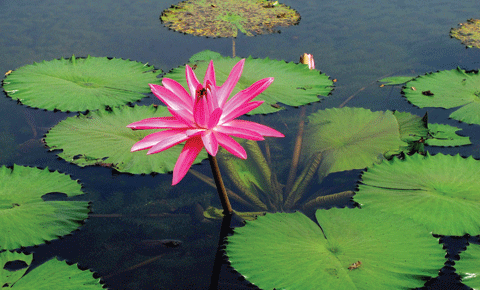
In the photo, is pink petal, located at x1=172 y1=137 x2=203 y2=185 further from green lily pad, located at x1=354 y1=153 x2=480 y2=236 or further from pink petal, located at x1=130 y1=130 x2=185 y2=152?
green lily pad, located at x1=354 y1=153 x2=480 y2=236

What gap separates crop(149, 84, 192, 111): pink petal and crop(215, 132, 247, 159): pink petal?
19 cm

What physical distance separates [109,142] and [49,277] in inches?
40.6

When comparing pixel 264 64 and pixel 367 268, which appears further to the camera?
pixel 264 64

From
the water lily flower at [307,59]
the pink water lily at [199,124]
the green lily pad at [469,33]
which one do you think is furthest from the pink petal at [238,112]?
the green lily pad at [469,33]

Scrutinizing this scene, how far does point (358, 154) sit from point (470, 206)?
2.24ft

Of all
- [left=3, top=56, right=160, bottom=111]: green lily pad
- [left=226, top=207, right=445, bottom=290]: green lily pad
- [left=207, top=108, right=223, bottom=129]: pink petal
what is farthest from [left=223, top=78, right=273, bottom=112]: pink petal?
[left=3, top=56, right=160, bottom=111]: green lily pad

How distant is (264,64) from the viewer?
350cm

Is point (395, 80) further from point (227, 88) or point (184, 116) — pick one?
point (184, 116)

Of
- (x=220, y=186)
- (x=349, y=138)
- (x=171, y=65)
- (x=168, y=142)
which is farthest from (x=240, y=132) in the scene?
(x=171, y=65)

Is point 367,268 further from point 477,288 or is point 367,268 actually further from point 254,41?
point 254,41

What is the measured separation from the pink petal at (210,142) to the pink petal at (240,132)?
4 centimetres

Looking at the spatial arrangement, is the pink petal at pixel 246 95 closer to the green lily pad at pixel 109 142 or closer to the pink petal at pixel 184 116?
the pink petal at pixel 184 116

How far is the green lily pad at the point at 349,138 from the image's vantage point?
250 centimetres

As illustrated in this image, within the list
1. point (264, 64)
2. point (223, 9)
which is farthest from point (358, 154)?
point (223, 9)
